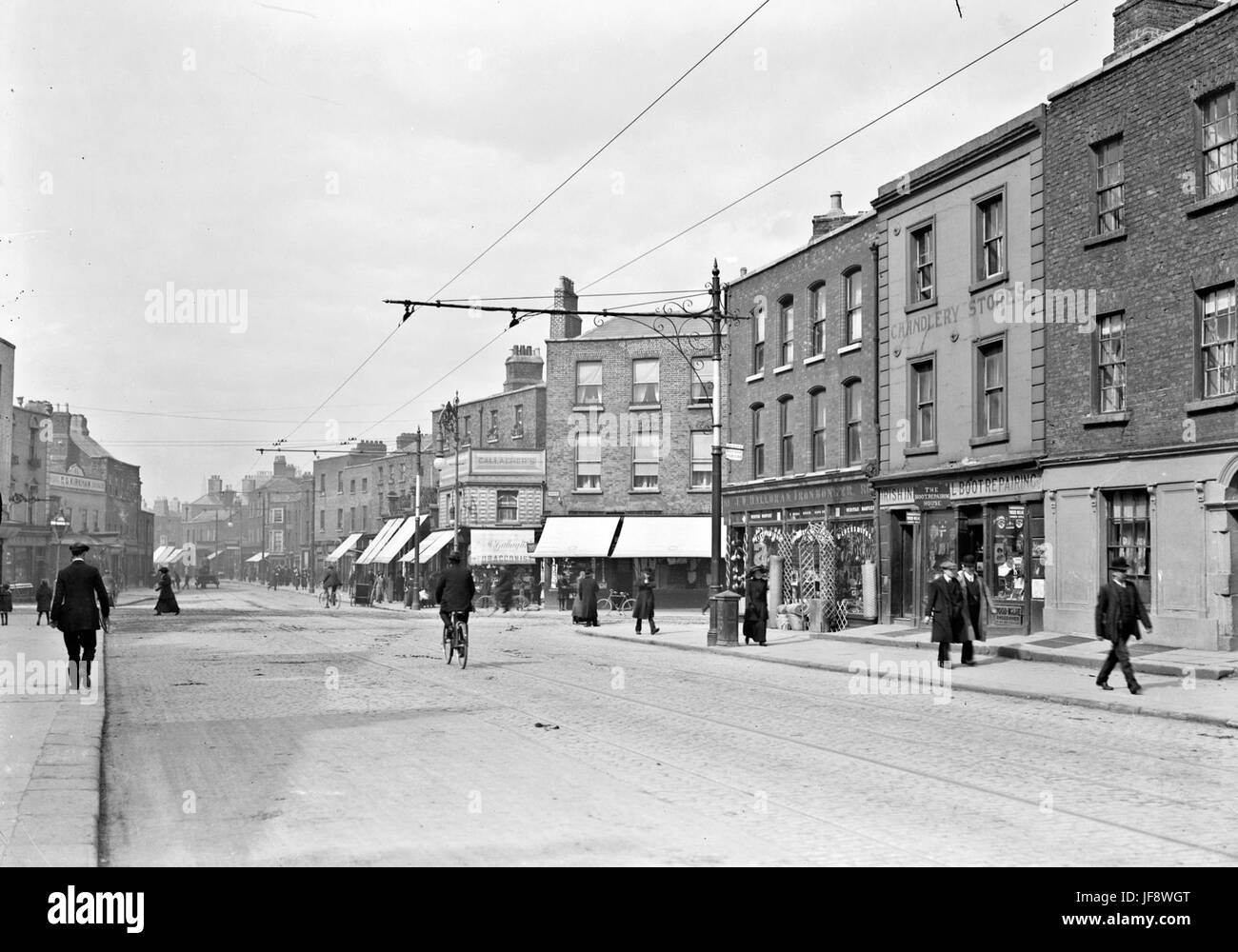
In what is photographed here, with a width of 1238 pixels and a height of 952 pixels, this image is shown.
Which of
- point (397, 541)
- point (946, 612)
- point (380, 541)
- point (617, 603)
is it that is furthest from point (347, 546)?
point (946, 612)

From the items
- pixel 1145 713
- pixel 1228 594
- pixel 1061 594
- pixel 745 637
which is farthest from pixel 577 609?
pixel 1145 713

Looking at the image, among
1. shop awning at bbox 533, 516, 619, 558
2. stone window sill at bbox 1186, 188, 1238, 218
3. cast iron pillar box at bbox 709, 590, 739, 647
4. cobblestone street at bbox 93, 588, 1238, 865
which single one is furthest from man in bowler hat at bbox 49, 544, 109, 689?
shop awning at bbox 533, 516, 619, 558

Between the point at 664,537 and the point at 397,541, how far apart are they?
63.9 feet

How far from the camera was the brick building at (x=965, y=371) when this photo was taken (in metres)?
24.2

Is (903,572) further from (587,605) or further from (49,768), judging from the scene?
(49,768)

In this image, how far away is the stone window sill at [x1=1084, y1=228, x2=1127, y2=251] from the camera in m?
21.7

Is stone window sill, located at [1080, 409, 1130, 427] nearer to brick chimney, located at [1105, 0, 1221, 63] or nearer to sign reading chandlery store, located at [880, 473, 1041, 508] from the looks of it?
sign reading chandlery store, located at [880, 473, 1041, 508]

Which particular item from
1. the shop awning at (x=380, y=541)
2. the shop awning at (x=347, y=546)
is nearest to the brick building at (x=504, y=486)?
the shop awning at (x=380, y=541)

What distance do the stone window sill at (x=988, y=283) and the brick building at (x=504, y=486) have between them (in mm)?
26879

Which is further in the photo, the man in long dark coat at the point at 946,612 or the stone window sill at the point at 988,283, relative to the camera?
the stone window sill at the point at 988,283

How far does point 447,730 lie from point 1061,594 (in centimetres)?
1510

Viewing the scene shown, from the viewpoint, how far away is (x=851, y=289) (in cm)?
3184

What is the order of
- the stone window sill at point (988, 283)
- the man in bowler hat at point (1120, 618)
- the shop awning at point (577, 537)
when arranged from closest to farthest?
1. the man in bowler hat at point (1120, 618)
2. the stone window sill at point (988, 283)
3. the shop awning at point (577, 537)

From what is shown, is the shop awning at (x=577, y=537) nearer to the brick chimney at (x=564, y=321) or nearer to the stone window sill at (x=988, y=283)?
the brick chimney at (x=564, y=321)
